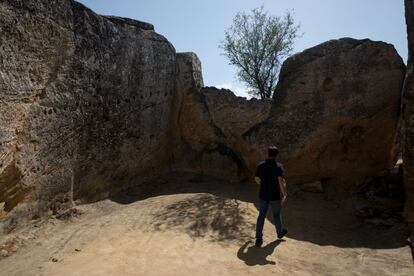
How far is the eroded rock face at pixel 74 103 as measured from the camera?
5320 mm

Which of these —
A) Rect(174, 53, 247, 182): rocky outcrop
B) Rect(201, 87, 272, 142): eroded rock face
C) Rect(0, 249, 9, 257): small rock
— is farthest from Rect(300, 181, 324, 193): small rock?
Rect(0, 249, 9, 257): small rock

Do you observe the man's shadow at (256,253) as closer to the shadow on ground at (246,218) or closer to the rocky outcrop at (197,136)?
the shadow on ground at (246,218)

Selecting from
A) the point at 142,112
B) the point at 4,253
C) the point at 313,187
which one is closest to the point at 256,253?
the point at 313,187

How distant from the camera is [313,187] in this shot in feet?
24.3

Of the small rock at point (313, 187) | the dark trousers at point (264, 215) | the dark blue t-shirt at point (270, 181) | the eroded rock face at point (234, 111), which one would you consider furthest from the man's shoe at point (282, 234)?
the eroded rock face at point (234, 111)

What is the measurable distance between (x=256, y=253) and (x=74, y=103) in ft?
12.6

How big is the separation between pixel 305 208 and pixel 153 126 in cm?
370

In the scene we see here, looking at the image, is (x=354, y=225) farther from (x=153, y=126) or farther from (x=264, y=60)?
(x=264, y=60)

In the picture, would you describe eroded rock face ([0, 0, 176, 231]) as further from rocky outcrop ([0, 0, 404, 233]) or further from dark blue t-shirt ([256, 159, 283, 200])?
A: dark blue t-shirt ([256, 159, 283, 200])

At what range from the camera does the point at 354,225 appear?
6246mm

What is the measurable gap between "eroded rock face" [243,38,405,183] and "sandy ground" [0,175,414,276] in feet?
2.53

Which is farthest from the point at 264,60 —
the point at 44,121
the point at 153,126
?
the point at 44,121

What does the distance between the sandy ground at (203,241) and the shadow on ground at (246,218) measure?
0.05ft

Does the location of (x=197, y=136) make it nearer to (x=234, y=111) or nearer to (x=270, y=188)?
(x=234, y=111)
